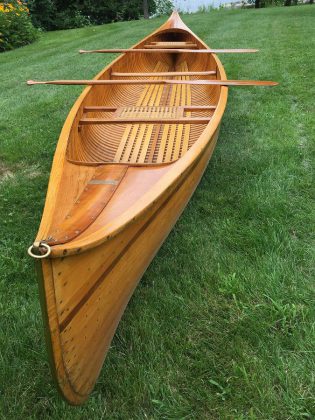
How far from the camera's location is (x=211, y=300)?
7.23 feet

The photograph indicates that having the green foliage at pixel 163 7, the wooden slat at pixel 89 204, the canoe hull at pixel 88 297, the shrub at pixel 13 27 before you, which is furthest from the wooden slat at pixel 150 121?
the green foliage at pixel 163 7

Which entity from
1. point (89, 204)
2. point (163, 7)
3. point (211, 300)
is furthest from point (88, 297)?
point (163, 7)

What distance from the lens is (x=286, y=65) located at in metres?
6.78

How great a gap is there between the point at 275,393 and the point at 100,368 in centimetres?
75

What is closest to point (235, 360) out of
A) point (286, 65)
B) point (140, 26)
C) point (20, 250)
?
point (20, 250)

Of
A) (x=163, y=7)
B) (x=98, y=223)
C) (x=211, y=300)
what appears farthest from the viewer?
(x=163, y=7)

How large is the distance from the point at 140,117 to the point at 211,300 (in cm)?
221

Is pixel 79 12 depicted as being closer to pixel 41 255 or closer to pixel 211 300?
pixel 211 300

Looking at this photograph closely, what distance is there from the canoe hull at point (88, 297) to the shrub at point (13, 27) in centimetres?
1013

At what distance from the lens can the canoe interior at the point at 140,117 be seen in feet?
10.5

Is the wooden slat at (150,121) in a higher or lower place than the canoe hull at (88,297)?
higher

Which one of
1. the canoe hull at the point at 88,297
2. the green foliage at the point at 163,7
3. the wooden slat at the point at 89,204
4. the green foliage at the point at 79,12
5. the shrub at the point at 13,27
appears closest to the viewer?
the canoe hull at the point at 88,297

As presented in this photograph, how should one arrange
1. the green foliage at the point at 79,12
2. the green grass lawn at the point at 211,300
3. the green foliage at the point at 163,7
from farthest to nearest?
the green foliage at the point at 163,7, the green foliage at the point at 79,12, the green grass lawn at the point at 211,300

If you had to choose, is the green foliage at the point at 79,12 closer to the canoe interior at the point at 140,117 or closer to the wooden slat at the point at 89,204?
the canoe interior at the point at 140,117
